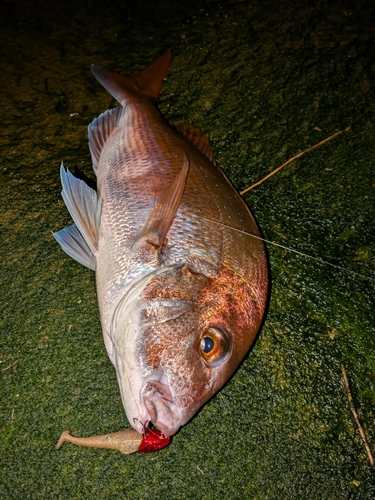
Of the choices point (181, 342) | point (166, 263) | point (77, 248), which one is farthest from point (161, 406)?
point (77, 248)

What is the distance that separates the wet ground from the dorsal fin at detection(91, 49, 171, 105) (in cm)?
20

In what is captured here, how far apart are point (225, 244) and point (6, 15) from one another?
315 centimetres

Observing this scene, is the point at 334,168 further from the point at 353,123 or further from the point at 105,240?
the point at 105,240

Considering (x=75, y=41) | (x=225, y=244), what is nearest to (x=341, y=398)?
(x=225, y=244)

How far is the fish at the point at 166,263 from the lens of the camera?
199cm

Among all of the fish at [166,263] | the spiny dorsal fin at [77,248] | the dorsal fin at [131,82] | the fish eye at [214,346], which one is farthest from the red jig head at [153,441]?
the dorsal fin at [131,82]

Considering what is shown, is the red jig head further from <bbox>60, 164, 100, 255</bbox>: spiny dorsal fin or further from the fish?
<bbox>60, 164, 100, 255</bbox>: spiny dorsal fin

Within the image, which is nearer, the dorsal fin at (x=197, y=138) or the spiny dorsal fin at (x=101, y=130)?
the dorsal fin at (x=197, y=138)

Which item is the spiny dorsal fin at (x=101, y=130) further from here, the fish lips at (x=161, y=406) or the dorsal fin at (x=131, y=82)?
the fish lips at (x=161, y=406)

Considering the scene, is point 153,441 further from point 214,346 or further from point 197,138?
point 197,138

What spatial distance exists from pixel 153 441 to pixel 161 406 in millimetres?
292

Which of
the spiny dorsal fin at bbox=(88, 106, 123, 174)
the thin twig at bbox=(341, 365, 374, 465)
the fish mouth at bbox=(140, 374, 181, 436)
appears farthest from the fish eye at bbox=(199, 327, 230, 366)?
the spiny dorsal fin at bbox=(88, 106, 123, 174)

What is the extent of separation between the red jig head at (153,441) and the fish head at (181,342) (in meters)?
0.14

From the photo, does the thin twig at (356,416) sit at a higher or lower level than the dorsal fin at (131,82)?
lower
